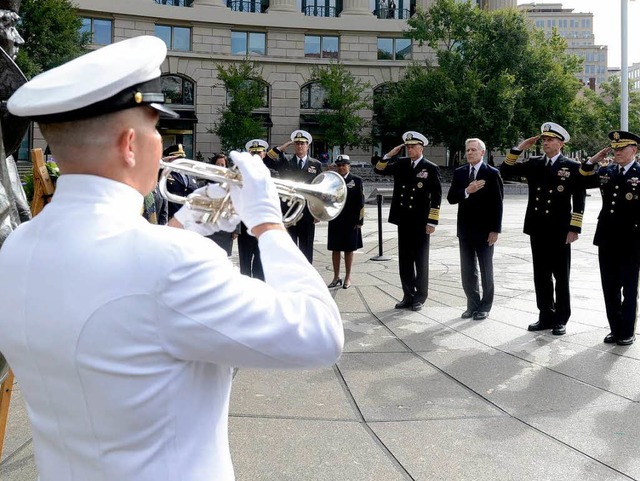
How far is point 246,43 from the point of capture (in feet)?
153

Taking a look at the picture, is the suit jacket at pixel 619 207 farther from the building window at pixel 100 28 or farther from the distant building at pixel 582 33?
the distant building at pixel 582 33

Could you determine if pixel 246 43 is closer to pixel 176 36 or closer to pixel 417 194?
pixel 176 36

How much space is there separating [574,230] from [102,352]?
6.96 meters

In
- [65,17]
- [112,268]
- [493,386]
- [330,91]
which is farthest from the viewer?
[330,91]

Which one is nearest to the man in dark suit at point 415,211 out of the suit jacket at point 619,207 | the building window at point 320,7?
the suit jacket at point 619,207

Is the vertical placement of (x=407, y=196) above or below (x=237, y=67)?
below

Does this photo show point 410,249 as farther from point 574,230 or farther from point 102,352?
point 102,352

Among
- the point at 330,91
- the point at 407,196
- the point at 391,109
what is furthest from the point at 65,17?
the point at 407,196

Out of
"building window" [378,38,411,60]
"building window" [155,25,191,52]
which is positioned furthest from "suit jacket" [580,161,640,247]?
"building window" [378,38,411,60]

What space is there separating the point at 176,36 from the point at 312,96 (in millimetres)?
9523

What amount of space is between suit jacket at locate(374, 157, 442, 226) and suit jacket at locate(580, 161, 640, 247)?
Answer: 7.53 feet

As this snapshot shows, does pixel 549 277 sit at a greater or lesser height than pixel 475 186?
lesser

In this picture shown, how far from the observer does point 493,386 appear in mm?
5797

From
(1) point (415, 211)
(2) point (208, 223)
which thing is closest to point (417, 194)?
(1) point (415, 211)
